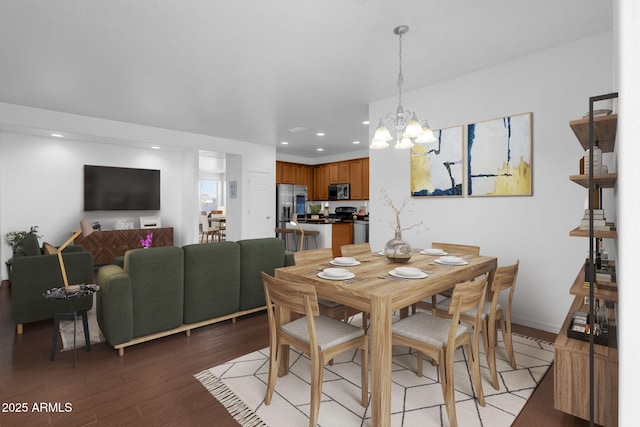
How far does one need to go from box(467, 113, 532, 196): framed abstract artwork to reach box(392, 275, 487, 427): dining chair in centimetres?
179

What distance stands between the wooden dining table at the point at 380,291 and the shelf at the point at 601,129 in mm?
1081

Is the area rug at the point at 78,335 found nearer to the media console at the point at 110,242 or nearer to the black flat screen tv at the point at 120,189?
the media console at the point at 110,242

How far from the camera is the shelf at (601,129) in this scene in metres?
1.61

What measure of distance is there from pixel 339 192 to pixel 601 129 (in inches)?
262

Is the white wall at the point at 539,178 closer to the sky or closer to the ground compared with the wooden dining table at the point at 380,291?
closer to the sky

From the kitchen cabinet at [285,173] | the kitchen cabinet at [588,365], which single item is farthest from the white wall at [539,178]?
the kitchen cabinet at [285,173]

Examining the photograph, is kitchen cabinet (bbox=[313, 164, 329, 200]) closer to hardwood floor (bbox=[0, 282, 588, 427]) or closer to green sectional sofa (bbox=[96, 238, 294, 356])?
green sectional sofa (bbox=[96, 238, 294, 356])

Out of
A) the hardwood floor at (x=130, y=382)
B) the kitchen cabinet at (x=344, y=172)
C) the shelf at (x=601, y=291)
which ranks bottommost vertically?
the hardwood floor at (x=130, y=382)

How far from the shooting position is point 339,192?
838cm

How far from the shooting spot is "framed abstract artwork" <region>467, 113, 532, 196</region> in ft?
10.1

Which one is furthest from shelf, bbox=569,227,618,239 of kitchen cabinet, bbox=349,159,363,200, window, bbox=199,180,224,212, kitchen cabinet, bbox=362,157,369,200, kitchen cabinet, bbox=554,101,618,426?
window, bbox=199,180,224,212

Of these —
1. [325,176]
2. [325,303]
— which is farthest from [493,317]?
[325,176]

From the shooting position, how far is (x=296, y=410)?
1877mm

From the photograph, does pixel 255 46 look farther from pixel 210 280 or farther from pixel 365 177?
pixel 365 177
